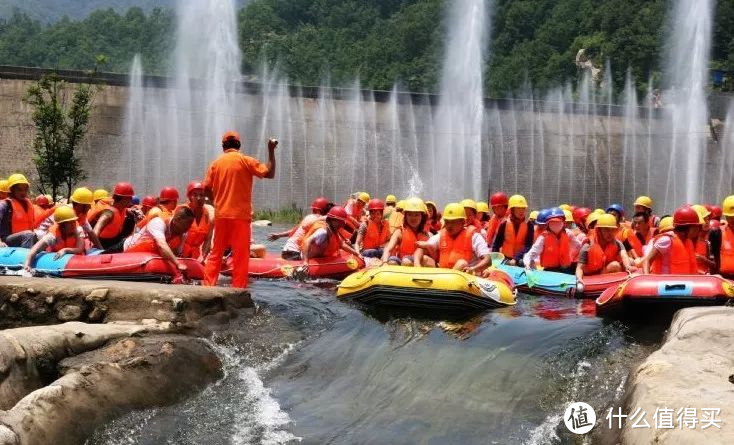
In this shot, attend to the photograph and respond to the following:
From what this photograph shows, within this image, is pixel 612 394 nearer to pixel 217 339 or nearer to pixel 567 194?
pixel 217 339

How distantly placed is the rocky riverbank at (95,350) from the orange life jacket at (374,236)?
704cm

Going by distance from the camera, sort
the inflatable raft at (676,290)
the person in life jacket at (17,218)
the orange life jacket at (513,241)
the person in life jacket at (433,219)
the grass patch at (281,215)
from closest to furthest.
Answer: the inflatable raft at (676,290) → the person in life jacket at (17,218) → the orange life jacket at (513,241) → the person in life jacket at (433,219) → the grass patch at (281,215)

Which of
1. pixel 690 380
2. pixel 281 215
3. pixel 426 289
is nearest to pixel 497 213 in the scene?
pixel 426 289

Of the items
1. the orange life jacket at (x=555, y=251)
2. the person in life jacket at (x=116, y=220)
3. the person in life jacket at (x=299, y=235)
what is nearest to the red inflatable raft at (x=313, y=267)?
the person in life jacket at (x=299, y=235)

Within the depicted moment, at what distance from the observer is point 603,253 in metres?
14.2

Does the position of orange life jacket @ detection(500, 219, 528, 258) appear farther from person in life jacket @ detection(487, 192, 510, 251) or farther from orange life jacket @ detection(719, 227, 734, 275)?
orange life jacket @ detection(719, 227, 734, 275)

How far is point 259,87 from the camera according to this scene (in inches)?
1880

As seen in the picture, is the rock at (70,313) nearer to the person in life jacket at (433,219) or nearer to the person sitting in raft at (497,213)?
the person sitting in raft at (497,213)

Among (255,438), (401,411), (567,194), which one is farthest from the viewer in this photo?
(567,194)

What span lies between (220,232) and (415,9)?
4409 inches

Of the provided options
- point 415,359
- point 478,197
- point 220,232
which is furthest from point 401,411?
point 478,197

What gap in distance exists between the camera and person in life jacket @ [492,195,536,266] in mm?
16297

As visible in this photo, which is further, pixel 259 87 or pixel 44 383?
pixel 259 87

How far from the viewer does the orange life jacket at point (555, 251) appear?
1491cm
